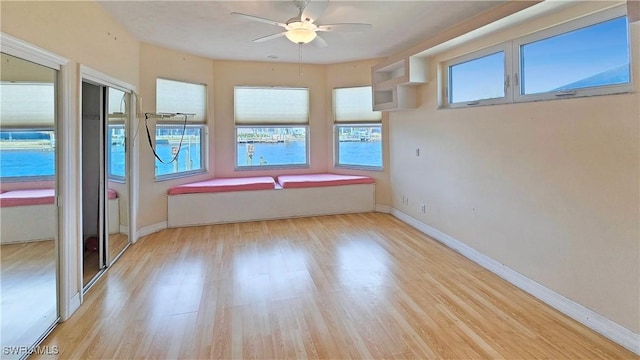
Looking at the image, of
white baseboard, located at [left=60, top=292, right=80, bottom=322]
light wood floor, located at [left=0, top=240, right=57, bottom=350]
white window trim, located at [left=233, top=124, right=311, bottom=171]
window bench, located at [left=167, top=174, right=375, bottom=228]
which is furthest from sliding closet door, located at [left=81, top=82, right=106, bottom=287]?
white window trim, located at [left=233, top=124, right=311, bottom=171]

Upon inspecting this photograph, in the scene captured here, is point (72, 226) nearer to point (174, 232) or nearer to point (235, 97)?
point (174, 232)

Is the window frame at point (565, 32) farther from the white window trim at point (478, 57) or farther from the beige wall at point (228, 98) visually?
the beige wall at point (228, 98)

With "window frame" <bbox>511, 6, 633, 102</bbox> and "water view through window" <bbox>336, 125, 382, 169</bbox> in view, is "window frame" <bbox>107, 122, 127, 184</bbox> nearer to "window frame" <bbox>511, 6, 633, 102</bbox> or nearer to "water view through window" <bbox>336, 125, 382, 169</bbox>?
"water view through window" <bbox>336, 125, 382, 169</bbox>

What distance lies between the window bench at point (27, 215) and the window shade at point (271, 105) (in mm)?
3672

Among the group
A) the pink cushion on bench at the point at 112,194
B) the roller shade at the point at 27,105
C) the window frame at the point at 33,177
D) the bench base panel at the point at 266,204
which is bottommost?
the bench base panel at the point at 266,204

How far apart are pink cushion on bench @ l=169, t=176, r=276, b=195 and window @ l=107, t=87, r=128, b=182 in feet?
3.60

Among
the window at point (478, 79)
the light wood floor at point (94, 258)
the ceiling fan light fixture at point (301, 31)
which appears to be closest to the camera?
the ceiling fan light fixture at point (301, 31)

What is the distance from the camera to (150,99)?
462 centimetres

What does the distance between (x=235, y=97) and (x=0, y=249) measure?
4202 millimetres

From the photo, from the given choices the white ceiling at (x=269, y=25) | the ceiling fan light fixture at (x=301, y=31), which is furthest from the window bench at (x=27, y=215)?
the ceiling fan light fixture at (x=301, y=31)

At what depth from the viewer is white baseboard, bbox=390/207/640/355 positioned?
2191mm

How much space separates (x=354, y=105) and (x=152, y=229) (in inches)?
150

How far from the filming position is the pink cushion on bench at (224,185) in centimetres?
505

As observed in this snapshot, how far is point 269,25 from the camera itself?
3832 millimetres
